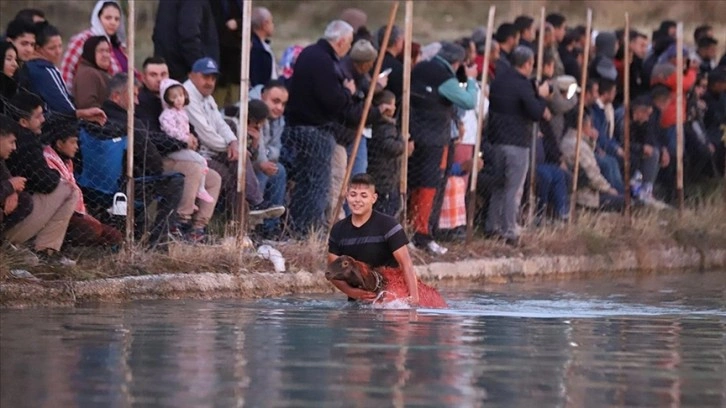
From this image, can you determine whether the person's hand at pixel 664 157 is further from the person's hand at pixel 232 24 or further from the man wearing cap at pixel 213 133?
the man wearing cap at pixel 213 133

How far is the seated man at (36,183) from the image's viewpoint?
1538 centimetres

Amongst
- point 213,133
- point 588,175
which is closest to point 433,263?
point 213,133

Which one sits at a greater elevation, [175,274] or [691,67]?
[691,67]

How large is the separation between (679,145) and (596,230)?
2.47m

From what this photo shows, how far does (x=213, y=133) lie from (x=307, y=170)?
1.39 metres

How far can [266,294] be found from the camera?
17078 mm

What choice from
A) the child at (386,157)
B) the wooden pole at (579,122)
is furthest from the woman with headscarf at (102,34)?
the wooden pole at (579,122)

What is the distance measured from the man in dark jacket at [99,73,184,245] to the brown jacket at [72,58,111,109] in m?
0.17

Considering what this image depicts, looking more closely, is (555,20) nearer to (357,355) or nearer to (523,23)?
(523,23)

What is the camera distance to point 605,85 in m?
24.0

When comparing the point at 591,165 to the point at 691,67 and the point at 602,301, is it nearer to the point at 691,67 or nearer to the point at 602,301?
the point at 691,67

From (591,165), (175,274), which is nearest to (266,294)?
(175,274)

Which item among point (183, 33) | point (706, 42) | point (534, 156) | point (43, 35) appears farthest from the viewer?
point (706, 42)

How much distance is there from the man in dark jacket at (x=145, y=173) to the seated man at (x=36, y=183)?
3.88 ft
